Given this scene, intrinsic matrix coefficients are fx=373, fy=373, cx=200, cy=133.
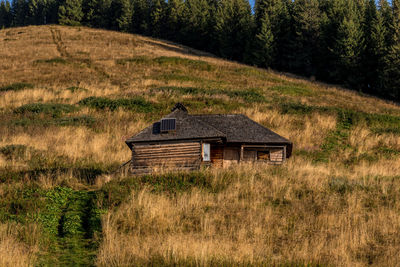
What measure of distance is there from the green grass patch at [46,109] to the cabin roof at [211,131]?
14.7m

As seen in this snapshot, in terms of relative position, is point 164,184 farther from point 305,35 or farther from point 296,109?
point 305,35

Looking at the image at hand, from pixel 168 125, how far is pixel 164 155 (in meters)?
1.39

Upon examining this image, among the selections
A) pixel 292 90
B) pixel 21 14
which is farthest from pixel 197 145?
pixel 21 14

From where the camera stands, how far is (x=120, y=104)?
32.1 m

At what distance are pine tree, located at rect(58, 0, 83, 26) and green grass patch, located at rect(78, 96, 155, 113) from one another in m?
82.7

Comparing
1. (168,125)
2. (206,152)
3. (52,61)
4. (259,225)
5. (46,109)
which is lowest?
(259,225)

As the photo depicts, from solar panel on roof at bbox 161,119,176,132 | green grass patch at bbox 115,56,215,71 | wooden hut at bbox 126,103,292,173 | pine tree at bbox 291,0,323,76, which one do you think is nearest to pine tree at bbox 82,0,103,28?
green grass patch at bbox 115,56,215,71

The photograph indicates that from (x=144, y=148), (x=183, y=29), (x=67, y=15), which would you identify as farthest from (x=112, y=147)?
(x=67, y=15)

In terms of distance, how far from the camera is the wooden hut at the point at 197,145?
657 inches

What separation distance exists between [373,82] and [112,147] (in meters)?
46.4

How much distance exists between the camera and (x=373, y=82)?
55.8m

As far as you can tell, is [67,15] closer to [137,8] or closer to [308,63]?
[137,8]

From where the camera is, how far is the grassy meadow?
8.91m

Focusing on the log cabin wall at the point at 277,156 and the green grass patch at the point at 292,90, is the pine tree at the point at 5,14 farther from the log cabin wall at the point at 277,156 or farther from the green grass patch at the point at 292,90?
the log cabin wall at the point at 277,156
